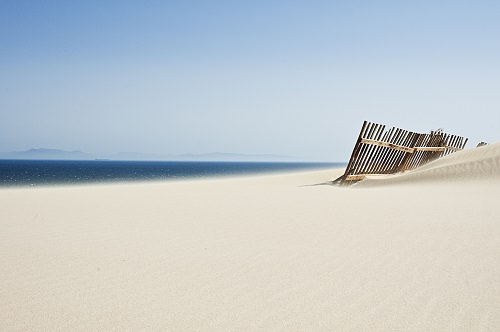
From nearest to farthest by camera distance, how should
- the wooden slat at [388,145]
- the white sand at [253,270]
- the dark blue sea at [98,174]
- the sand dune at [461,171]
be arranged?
the white sand at [253,270], the wooden slat at [388,145], the sand dune at [461,171], the dark blue sea at [98,174]

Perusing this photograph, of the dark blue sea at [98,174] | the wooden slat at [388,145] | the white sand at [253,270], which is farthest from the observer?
the dark blue sea at [98,174]

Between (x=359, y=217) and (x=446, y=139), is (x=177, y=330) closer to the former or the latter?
(x=359, y=217)

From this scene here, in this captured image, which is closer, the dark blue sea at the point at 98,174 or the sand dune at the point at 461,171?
the sand dune at the point at 461,171

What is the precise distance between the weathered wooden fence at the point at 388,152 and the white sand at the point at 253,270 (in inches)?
223

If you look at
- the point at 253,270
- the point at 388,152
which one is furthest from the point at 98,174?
the point at 253,270

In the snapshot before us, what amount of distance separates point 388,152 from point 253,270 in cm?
1187

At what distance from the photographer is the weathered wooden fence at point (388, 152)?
13266mm

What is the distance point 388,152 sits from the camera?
14664 mm

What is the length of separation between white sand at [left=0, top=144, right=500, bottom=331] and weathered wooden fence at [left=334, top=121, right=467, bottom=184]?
567 cm

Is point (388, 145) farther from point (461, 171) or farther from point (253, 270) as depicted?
point (253, 270)

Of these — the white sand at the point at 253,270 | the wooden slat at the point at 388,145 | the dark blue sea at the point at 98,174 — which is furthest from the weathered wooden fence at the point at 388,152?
the dark blue sea at the point at 98,174

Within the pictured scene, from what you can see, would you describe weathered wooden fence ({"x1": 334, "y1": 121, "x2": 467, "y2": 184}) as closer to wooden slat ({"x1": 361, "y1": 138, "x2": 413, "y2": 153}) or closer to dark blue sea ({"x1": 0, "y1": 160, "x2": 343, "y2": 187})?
wooden slat ({"x1": 361, "y1": 138, "x2": 413, "y2": 153})

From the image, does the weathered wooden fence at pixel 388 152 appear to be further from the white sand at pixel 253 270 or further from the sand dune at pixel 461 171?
the white sand at pixel 253 270

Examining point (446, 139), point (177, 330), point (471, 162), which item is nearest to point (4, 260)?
point (177, 330)
